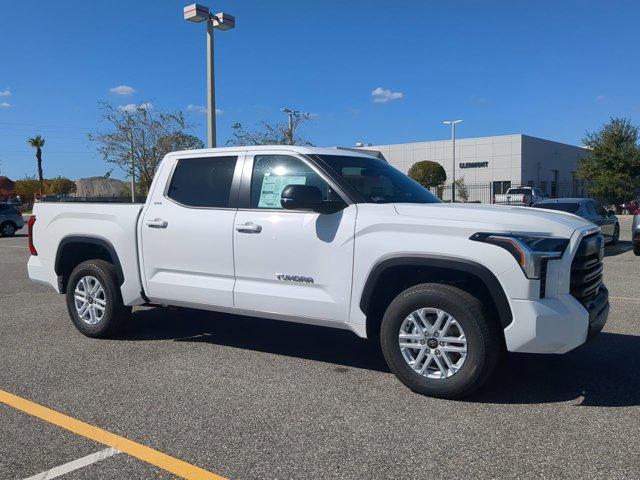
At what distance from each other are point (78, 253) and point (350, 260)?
353cm

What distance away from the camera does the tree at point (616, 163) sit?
38.5 meters

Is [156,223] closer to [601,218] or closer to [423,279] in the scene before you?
[423,279]

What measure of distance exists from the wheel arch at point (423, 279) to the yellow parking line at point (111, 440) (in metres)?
1.84

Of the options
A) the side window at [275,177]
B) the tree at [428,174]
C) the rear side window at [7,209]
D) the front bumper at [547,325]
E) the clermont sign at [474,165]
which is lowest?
the front bumper at [547,325]

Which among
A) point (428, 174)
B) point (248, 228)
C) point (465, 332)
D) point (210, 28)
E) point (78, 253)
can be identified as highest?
point (210, 28)

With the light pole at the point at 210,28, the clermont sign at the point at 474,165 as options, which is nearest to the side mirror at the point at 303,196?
the light pole at the point at 210,28

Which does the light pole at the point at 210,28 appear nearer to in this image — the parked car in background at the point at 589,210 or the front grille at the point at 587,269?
the parked car in background at the point at 589,210

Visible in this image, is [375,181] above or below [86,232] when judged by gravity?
above

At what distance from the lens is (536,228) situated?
414 cm

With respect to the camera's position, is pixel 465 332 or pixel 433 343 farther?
pixel 433 343

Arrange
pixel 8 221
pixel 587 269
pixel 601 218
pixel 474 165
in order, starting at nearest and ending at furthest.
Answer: pixel 587 269 → pixel 601 218 → pixel 8 221 → pixel 474 165

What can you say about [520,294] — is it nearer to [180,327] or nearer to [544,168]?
[180,327]

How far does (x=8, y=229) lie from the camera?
24703mm

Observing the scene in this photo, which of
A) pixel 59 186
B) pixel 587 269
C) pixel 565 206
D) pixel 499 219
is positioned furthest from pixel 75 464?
pixel 59 186
